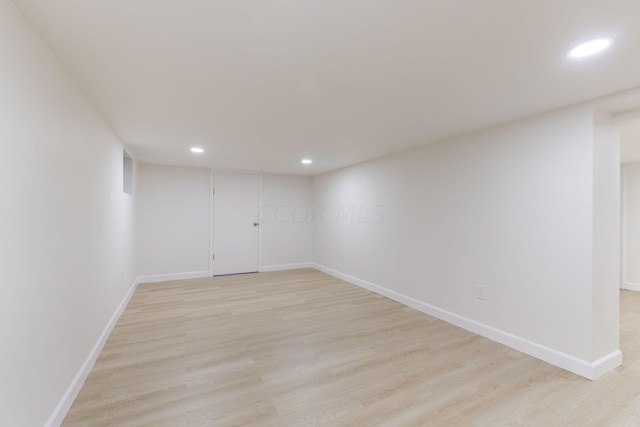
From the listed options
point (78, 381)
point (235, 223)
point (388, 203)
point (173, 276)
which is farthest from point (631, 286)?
point (173, 276)

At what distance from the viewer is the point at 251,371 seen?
7.01ft

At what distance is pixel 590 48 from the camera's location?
141cm

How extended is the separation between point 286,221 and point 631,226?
612cm

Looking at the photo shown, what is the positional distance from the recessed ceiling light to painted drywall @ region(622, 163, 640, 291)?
4761 mm

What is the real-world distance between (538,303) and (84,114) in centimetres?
394

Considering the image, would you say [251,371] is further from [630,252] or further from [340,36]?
[630,252]

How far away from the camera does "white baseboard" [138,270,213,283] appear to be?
15.6 feet

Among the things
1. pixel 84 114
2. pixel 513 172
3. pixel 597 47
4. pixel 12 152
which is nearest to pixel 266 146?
pixel 84 114

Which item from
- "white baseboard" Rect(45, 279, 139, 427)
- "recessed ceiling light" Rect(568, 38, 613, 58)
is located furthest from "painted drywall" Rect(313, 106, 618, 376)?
"white baseboard" Rect(45, 279, 139, 427)

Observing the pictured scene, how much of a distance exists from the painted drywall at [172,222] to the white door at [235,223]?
0.62ft

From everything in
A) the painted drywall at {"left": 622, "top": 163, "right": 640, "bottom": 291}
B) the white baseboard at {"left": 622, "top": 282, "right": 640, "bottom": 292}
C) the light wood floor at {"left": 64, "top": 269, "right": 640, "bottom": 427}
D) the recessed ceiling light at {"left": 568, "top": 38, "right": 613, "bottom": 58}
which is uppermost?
the recessed ceiling light at {"left": 568, "top": 38, "right": 613, "bottom": 58}

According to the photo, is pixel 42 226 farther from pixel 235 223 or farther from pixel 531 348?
pixel 235 223

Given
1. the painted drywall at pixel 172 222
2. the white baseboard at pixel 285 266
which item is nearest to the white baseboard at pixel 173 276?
the painted drywall at pixel 172 222

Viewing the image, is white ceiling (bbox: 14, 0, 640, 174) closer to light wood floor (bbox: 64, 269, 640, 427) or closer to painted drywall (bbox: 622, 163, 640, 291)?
light wood floor (bbox: 64, 269, 640, 427)
